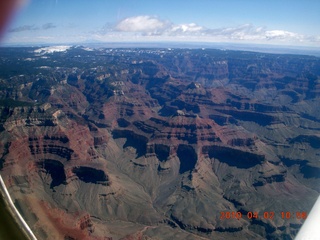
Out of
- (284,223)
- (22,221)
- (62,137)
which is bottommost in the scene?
(284,223)

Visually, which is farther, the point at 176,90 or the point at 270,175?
the point at 176,90

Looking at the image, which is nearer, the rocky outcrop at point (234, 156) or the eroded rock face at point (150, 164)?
the eroded rock face at point (150, 164)

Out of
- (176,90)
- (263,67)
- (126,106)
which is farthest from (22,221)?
(263,67)

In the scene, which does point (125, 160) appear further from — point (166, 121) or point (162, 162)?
point (166, 121)

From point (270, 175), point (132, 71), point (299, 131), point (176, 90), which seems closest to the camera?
point (270, 175)

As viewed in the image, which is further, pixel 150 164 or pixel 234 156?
pixel 150 164

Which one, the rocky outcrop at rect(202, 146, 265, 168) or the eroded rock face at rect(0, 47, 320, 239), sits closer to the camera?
the eroded rock face at rect(0, 47, 320, 239)

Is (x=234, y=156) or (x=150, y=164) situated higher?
(x=234, y=156)

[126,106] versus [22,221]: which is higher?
[22,221]
